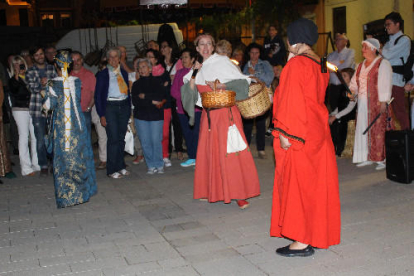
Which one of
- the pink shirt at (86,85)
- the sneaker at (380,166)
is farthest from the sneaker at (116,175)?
Result: the sneaker at (380,166)

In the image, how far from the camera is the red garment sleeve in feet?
15.1

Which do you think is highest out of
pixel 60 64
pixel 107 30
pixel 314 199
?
pixel 107 30

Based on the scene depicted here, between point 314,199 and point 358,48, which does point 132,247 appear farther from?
point 358,48

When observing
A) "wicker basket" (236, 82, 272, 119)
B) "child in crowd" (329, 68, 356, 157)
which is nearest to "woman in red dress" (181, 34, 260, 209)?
"wicker basket" (236, 82, 272, 119)

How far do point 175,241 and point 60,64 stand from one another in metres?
3.21

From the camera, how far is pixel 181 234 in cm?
585

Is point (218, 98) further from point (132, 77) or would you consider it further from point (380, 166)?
point (132, 77)

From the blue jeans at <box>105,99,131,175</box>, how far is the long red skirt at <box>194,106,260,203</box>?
254 centimetres

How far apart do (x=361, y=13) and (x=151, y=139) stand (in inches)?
541

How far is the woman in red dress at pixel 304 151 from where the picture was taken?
462 centimetres

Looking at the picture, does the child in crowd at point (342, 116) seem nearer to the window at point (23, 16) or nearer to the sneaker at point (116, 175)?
the sneaker at point (116, 175)

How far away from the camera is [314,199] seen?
4789 mm

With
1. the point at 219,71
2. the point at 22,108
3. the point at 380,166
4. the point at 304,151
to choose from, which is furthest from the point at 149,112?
the point at 304,151

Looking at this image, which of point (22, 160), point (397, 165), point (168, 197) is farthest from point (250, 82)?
point (22, 160)
